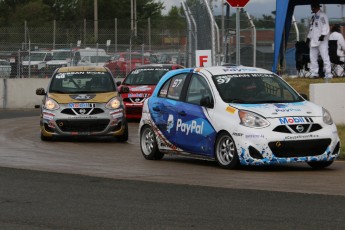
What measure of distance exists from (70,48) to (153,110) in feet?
70.2

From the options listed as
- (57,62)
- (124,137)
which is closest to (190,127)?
(124,137)

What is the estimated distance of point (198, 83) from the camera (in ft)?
48.9

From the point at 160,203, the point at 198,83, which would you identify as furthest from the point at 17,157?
the point at 160,203

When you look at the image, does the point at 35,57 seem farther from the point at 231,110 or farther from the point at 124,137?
the point at 231,110

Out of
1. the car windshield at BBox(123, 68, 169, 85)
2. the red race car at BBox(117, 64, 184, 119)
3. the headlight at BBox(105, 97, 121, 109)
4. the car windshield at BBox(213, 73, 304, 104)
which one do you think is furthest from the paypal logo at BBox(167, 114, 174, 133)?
the car windshield at BBox(123, 68, 169, 85)

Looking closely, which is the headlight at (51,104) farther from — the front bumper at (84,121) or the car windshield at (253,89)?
the car windshield at (253,89)

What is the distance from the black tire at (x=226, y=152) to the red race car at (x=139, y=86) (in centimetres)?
1097

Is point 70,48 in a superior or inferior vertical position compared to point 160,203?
superior

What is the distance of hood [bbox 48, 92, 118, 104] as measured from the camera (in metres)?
19.6

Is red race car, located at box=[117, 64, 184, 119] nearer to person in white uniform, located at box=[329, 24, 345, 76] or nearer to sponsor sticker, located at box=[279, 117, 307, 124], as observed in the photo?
person in white uniform, located at box=[329, 24, 345, 76]

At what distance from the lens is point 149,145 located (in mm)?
15789

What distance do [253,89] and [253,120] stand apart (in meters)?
1.12

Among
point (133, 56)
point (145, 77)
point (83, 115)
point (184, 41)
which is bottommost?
point (83, 115)

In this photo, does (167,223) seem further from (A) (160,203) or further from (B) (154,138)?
(B) (154,138)
